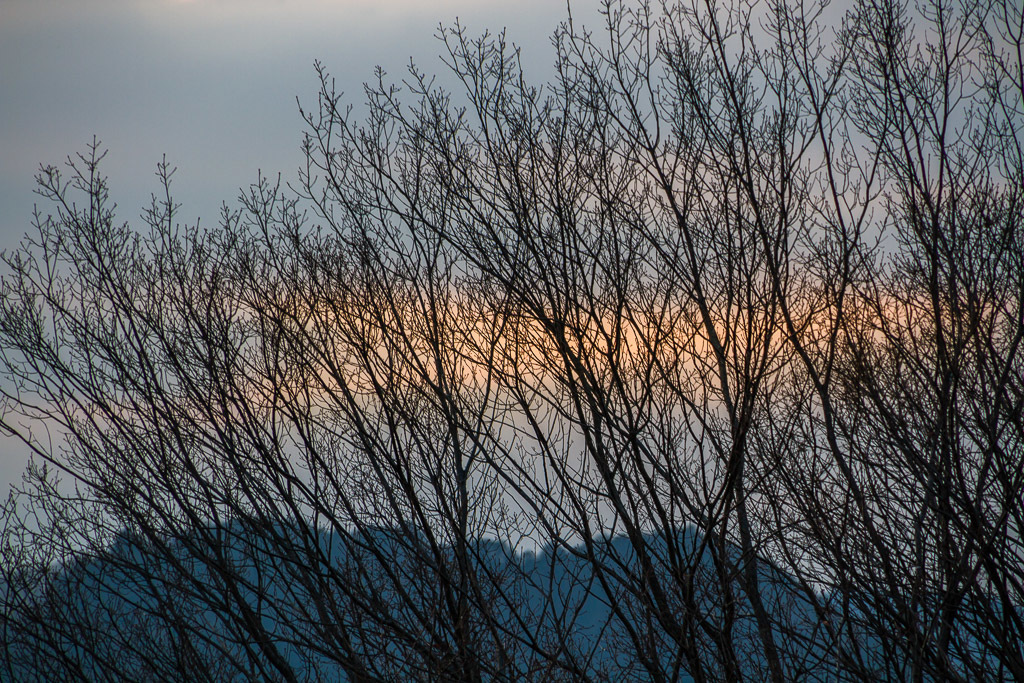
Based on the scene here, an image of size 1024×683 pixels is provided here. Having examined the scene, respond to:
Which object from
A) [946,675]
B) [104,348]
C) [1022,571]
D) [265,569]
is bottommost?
[946,675]

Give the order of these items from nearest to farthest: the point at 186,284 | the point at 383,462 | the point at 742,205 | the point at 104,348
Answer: the point at 742,205 < the point at 383,462 < the point at 104,348 < the point at 186,284

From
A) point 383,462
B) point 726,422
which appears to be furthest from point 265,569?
point 726,422

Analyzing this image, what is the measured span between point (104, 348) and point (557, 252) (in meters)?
3.21

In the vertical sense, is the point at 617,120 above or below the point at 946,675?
above

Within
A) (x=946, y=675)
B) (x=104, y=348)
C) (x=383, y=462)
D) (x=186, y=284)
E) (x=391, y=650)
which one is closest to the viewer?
(x=946, y=675)

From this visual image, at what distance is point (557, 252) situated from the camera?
4105mm

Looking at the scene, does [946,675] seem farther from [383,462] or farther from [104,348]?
[104,348]

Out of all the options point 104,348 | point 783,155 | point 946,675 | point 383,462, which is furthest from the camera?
point 104,348

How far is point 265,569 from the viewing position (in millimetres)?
5289

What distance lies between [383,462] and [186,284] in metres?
2.57

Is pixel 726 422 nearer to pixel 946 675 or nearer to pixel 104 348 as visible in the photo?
pixel 946 675

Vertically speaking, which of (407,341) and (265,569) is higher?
(407,341)

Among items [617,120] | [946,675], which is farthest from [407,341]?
[946,675]

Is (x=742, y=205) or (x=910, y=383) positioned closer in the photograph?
(x=742, y=205)
